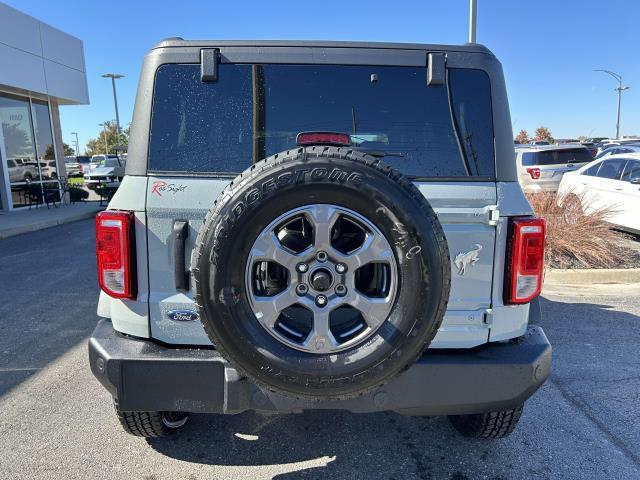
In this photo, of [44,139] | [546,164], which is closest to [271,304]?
[546,164]

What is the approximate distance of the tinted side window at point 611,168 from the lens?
9.02m

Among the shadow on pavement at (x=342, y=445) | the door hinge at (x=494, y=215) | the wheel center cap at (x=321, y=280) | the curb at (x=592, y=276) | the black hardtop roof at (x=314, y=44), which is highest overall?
the black hardtop roof at (x=314, y=44)

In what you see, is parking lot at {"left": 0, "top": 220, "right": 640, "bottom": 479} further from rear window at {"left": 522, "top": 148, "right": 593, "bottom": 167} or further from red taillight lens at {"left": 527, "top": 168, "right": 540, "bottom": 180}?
rear window at {"left": 522, "top": 148, "right": 593, "bottom": 167}

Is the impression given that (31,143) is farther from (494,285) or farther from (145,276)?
(494,285)

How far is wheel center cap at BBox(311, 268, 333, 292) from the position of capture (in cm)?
189

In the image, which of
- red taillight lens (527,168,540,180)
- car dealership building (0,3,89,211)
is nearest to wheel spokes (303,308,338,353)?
red taillight lens (527,168,540,180)

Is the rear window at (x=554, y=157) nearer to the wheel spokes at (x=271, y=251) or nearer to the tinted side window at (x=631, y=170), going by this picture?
the tinted side window at (x=631, y=170)

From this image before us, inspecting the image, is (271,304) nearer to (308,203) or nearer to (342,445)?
(308,203)

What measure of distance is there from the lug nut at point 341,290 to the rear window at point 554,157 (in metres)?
12.3

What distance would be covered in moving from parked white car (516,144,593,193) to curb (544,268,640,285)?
18.1 feet

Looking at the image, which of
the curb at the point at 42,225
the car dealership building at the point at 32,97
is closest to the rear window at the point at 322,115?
the curb at the point at 42,225

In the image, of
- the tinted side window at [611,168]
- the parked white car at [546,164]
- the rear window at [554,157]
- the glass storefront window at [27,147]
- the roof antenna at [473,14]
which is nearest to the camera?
the tinted side window at [611,168]

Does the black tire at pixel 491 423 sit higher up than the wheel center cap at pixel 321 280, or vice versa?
the wheel center cap at pixel 321 280

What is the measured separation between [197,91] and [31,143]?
15696 mm
